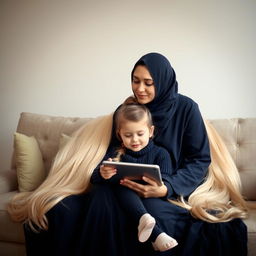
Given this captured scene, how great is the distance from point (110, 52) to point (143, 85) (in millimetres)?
876

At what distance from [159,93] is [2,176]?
1.10 metres

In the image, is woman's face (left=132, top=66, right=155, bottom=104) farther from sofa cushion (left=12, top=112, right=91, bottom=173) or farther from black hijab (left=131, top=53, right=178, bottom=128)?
sofa cushion (left=12, top=112, right=91, bottom=173)

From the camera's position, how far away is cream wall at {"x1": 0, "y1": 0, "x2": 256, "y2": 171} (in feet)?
6.88

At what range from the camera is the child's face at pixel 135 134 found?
144cm

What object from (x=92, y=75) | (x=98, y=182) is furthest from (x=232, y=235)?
(x=92, y=75)

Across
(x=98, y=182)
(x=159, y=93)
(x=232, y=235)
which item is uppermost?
(x=159, y=93)

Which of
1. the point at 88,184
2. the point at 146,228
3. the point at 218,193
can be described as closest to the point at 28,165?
the point at 88,184

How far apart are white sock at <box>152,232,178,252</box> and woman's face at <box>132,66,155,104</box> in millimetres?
686

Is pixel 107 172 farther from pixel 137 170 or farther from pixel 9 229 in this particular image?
pixel 9 229

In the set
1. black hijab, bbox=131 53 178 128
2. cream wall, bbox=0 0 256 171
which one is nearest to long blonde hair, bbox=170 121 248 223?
black hijab, bbox=131 53 178 128

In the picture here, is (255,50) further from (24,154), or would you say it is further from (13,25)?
(13,25)

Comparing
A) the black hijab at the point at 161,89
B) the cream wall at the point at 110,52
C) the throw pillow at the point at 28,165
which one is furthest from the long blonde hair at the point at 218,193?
the throw pillow at the point at 28,165

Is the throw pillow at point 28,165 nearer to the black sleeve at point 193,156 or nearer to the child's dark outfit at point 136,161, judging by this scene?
the child's dark outfit at point 136,161

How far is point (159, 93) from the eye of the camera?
1.57 meters
